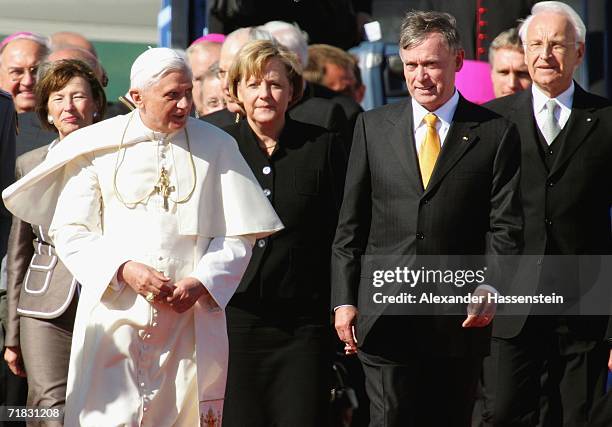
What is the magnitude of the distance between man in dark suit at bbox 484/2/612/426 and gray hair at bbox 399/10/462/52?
2.55 feet

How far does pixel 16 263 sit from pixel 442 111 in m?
2.27

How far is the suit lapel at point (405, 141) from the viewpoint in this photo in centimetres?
623

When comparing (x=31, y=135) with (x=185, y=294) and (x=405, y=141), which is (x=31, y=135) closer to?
(x=185, y=294)

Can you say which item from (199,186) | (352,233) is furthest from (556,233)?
(199,186)

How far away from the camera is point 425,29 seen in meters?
6.27

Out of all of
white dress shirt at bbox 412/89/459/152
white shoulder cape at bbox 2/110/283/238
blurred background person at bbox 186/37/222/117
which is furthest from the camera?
blurred background person at bbox 186/37/222/117

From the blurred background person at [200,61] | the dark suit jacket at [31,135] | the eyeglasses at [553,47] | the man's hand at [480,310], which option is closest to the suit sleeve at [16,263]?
the dark suit jacket at [31,135]

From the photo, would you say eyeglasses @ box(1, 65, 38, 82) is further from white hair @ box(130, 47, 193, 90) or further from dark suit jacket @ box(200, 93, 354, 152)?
white hair @ box(130, 47, 193, 90)

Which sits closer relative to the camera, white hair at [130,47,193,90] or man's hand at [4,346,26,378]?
white hair at [130,47,193,90]

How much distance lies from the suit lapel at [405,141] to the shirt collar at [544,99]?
0.87 metres

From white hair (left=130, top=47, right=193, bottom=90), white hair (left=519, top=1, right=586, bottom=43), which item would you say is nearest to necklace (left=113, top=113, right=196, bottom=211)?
white hair (left=130, top=47, right=193, bottom=90)

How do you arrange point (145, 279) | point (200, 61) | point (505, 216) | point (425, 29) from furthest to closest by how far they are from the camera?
point (200, 61)
point (425, 29)
point (505, 216)
point (145, 279)

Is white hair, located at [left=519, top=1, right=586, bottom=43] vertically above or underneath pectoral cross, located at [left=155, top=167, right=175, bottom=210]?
above

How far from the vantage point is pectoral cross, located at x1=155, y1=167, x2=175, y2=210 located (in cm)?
596
